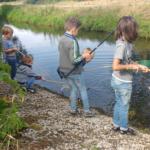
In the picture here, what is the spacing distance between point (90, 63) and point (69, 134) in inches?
378

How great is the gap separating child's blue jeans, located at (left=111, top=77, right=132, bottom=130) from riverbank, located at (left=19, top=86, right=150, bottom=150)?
25 centimetres

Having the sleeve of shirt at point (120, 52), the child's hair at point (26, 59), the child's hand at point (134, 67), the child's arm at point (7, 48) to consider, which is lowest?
the child's hair at point (26, 59)

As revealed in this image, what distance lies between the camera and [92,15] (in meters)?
30.3

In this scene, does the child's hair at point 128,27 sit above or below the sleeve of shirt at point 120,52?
above

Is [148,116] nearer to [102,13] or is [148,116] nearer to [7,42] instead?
[7,42]

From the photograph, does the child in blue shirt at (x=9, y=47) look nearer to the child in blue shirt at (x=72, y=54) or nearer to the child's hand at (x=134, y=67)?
the child in blue shirt at (x=72, y=54)

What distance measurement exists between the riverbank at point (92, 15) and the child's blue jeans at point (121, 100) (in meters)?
15.7

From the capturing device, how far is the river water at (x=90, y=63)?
514 inches

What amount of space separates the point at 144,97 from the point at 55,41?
533 inches

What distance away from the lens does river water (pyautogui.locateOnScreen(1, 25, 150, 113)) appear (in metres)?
13.0

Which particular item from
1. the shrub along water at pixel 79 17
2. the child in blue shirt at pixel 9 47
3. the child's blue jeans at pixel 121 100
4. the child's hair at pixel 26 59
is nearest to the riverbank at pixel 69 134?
the child's blue jeans at pixel 121 100

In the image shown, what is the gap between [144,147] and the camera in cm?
774

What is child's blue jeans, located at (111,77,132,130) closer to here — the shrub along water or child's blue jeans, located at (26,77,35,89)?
child's blue jeans, located at (26,77,35,89)

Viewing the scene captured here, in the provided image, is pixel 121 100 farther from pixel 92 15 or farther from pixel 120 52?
pixel 92 15
